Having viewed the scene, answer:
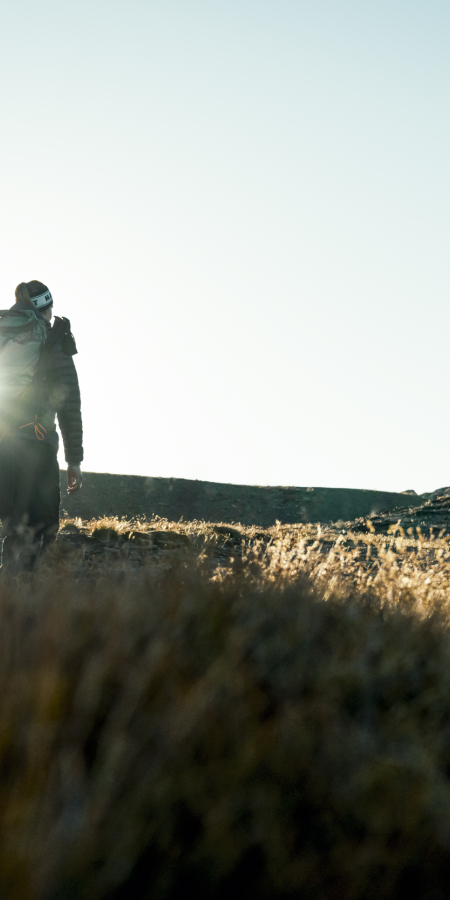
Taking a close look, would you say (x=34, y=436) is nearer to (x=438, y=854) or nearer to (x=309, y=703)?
(x=309, y=703)

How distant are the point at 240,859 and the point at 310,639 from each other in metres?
1.19

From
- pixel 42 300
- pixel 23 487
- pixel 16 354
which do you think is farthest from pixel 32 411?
pixel 42 300

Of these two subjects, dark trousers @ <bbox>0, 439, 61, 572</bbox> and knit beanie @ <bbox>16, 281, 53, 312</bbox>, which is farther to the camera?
knit beanie @ <bbox>16, 281, 53, 312</bbox>

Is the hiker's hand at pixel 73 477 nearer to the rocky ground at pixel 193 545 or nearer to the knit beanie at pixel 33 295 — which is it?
the rocky ground at pixel 193 545

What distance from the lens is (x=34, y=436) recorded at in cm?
418

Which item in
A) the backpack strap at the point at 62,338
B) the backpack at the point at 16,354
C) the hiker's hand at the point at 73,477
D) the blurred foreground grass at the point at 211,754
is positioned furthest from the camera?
the hiker's hand at the point at 73,477

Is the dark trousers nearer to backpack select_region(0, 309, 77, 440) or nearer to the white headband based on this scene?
backpack select_region(0, 309, 77, 440)

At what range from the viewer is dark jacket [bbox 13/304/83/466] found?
418 cm

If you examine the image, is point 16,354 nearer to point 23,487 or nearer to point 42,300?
point 42,300

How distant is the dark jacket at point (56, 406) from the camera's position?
A: 4184mm

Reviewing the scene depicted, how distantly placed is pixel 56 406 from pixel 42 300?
74cm

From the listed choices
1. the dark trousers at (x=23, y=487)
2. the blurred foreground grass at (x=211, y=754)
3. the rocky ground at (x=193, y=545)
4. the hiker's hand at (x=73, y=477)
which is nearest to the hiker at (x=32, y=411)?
the dark trousers at (x=23, y=487)

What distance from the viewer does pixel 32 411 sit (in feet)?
13.7

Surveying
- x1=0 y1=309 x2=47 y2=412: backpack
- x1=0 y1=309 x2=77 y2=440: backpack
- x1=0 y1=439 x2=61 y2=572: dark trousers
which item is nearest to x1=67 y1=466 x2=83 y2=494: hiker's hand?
x1=0 y1=439 x2=61 y2=572: dark trousers
